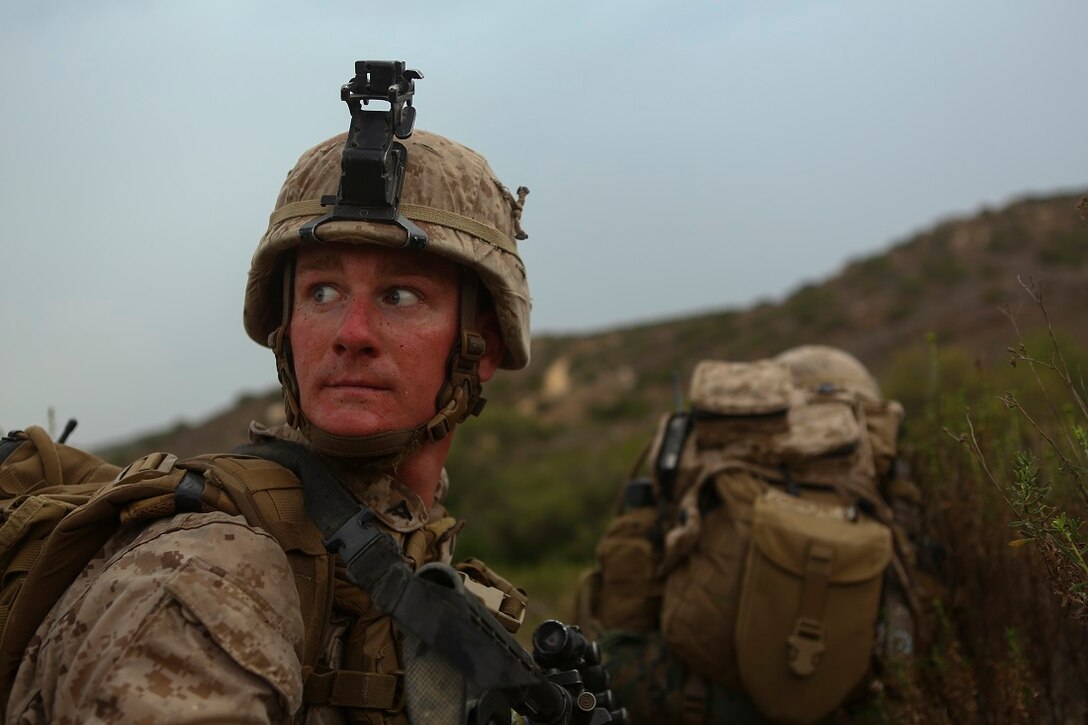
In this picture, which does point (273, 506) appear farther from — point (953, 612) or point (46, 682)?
point (953, 612)

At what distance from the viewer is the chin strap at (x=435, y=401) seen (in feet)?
8.00

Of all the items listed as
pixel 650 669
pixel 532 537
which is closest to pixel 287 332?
pixel 650 669

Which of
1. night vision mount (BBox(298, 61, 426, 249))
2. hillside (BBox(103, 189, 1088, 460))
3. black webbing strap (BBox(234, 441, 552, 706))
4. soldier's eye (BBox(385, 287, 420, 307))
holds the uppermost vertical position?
night vision mount (BBox(298, 61, 426, 249))

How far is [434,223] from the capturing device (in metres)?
Answer: 2.52

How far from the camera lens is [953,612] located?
4.64 metres

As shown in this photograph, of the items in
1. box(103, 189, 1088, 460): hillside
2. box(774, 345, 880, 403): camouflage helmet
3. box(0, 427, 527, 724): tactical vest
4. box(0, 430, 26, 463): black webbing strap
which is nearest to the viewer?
box(0, 427, 527, 724): tactical vest

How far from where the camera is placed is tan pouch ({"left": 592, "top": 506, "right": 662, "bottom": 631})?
16.7ft

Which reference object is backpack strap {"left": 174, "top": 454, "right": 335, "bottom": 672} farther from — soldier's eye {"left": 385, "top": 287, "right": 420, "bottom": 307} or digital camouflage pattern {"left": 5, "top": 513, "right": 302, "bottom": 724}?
soldier's eye {"left": 385, "top": 287, "right": 420, "bottom": 307}

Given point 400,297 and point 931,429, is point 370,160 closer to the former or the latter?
point 400,297

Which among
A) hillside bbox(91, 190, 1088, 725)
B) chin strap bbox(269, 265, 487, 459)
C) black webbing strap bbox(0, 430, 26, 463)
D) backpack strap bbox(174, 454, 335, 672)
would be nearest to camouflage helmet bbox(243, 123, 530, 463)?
chin strap bbox(269, 265, 487, 459)

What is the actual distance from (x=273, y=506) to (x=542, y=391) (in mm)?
32656

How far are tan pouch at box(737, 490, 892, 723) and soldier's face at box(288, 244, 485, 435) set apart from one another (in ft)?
7.47

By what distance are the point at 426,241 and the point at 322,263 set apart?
10.9 inches

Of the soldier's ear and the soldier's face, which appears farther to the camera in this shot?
the soldier's ear
